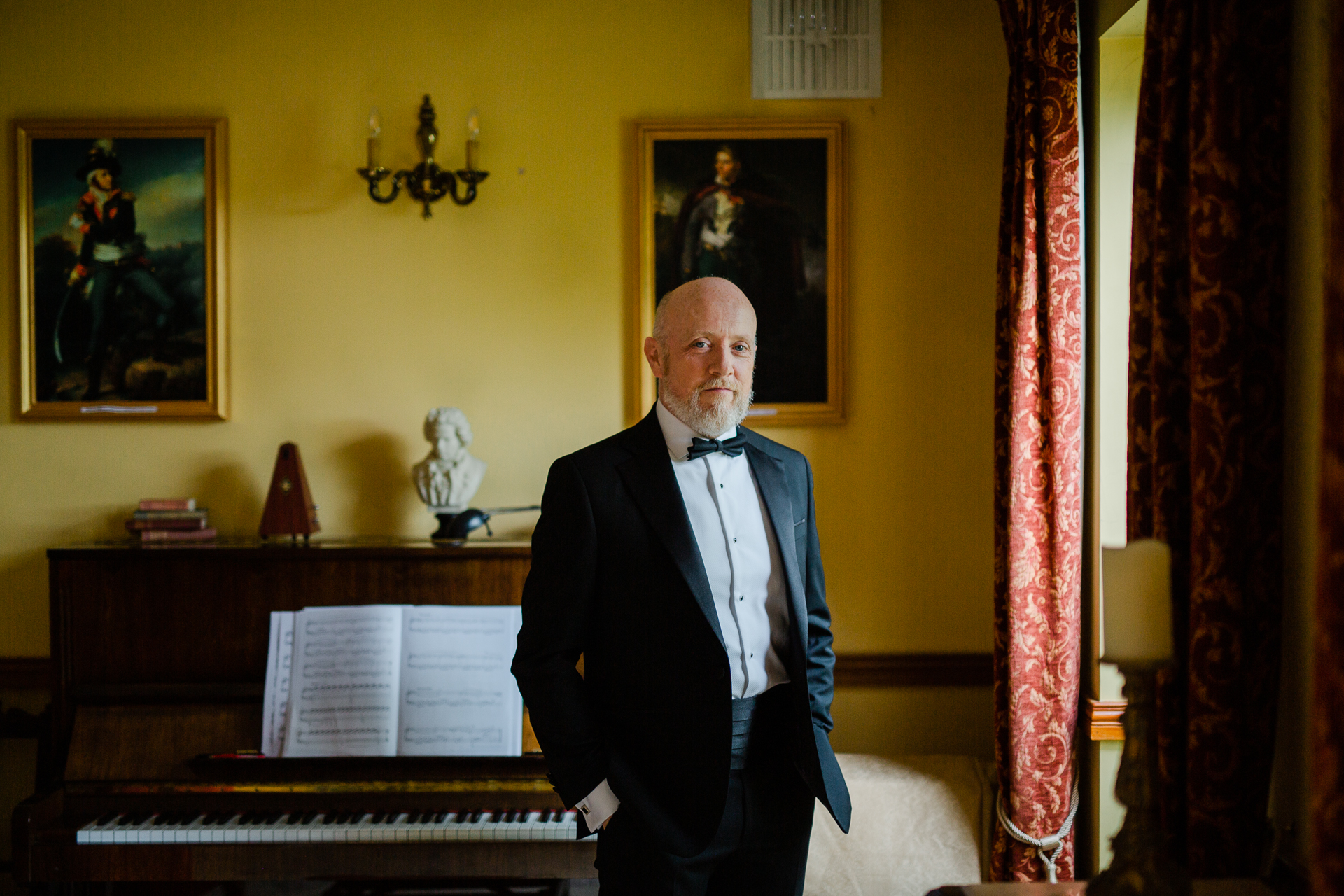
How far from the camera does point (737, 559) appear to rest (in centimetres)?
173

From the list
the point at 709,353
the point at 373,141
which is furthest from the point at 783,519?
the point at 373,141

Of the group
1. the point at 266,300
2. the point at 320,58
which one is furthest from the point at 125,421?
the point at 320,58

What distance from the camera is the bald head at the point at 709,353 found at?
1.73 metres

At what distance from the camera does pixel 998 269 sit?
2.54 meters

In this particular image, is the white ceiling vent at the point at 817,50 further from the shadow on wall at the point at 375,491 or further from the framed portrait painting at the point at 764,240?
the shadow on wall at the point at 375,491

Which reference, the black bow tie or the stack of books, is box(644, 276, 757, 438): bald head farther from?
the stack of books

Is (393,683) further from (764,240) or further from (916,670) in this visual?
(764,240)

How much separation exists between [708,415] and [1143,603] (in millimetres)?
865

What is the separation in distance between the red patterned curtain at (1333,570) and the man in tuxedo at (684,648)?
35.7 inches

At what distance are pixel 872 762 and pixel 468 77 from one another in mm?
2694

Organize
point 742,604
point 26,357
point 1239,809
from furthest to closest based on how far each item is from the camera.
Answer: point 26,357 → point 742,604 → point 1239,809

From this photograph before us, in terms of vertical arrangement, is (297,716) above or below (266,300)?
below

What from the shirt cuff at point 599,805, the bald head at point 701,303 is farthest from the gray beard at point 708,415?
the shirt cuff at point 599,805

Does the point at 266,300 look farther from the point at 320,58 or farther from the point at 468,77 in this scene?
the point at 468,77
